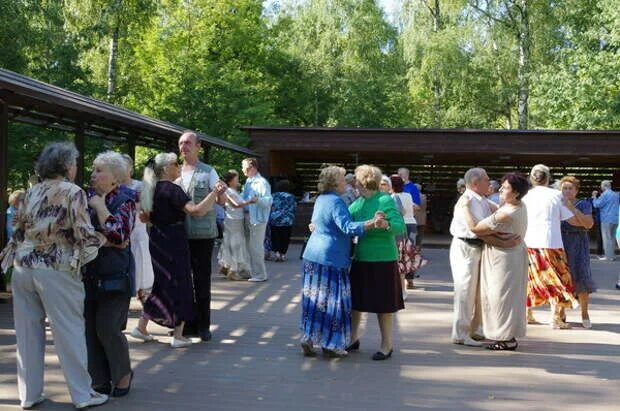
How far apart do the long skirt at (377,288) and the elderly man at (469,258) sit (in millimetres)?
839

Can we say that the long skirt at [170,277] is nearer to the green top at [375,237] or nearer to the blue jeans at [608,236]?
the green top at [375,237]

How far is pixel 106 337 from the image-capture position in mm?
4918

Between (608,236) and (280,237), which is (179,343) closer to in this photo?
(280,237)

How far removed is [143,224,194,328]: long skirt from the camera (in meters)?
6.21

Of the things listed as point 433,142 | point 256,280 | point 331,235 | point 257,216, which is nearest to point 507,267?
point 331,235

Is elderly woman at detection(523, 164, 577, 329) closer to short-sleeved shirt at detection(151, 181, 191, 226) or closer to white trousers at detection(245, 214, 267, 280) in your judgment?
short-sleeved shirt at detection(151, 181, 191, 226)

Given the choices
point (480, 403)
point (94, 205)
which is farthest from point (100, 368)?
point (480, 403)

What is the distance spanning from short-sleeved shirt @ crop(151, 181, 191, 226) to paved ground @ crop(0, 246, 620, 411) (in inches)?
42.3

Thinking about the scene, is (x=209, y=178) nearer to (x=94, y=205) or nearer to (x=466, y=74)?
(x=94, y=205)

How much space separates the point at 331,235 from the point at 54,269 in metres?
2.37

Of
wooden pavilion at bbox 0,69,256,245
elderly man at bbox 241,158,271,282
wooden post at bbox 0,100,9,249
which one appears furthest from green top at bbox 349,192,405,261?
elderly man at bbox 241,158,271,282

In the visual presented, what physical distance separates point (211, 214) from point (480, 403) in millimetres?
2781

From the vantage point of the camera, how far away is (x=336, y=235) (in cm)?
630

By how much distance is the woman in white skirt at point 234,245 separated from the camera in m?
11.8
